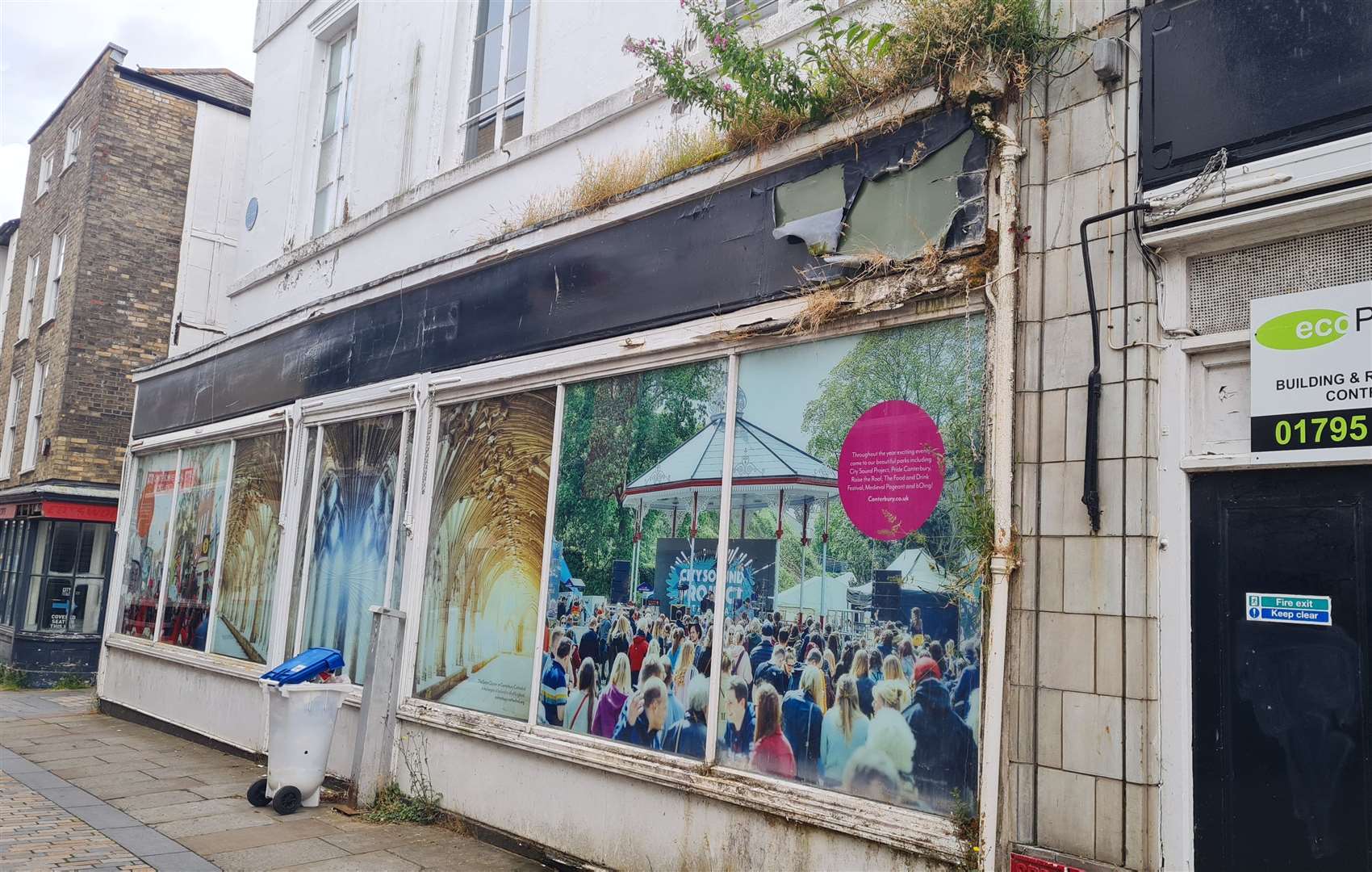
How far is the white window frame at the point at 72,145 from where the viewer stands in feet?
65.2

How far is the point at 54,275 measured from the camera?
20.0 m

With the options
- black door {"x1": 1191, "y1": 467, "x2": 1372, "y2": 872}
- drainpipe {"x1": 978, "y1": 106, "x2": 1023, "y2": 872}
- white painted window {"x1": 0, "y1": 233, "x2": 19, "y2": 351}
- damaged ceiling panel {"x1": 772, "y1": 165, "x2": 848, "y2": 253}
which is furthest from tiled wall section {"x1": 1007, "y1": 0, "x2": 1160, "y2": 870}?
white painted window {"x1": 0, "y1": 233, "x2": 19, "y2": 351}

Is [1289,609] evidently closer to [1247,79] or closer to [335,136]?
[1247,79]

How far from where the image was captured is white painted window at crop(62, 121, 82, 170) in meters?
19.9

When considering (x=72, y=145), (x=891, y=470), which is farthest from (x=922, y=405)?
(x=72, y=145)

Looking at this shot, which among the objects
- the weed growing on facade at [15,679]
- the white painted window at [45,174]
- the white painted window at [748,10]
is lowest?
the weed growing on facade at [15,679]

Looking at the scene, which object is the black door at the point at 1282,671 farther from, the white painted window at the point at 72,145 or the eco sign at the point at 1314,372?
the white painted window at the point at 72,145

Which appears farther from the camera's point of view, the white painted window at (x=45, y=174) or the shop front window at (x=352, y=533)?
the white painted window at (x=45, y=174)

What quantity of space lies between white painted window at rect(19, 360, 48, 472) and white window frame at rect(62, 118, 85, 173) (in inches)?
150

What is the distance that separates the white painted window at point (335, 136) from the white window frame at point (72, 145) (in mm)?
10263

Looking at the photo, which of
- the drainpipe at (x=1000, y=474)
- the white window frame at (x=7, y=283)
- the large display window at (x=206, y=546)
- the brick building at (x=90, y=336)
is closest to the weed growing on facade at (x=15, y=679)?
the brick building at (x=90, y=336)

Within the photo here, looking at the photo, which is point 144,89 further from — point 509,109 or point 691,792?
point 691,792

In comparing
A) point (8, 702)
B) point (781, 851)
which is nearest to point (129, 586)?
point (8, 702)

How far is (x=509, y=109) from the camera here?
30.6 ft
